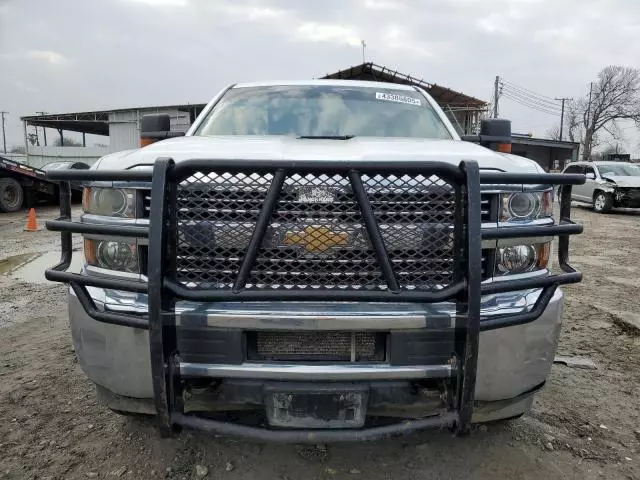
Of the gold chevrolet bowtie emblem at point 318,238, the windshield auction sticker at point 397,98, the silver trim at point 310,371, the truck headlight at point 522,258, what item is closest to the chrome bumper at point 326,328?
the silver trim at point 310,371

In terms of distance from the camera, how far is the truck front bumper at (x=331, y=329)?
177 cm

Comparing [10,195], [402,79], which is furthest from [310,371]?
[402,79]

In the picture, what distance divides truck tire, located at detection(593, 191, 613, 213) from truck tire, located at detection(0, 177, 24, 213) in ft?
58.0

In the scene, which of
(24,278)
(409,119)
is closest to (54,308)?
(24,278)

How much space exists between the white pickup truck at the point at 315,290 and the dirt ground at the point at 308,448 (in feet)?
1.82

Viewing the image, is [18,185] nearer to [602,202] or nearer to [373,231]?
[373,231]

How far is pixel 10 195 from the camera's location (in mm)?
14203

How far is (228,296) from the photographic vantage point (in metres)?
1.75

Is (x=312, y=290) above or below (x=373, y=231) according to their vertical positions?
below

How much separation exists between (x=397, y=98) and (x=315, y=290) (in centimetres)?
250

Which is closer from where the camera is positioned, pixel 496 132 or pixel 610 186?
pixel 496 132

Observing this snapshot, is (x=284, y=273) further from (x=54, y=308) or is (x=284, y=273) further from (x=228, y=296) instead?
(x=54, y=308)

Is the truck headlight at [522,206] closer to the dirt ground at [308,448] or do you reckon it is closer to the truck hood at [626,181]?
the dirt ground at [308,448]

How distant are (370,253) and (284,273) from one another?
1.07 ft
